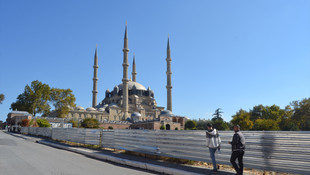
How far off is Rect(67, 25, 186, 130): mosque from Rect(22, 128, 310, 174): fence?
50192 mm

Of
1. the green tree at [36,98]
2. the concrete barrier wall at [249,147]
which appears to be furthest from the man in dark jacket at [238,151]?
the green tree at [36,98]

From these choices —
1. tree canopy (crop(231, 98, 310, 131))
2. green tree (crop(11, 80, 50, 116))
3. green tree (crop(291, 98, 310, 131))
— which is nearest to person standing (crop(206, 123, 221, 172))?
tree canopy (crop(231, 98, 310, 131))

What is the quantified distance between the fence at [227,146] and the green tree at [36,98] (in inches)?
1778

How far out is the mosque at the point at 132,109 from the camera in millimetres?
66125

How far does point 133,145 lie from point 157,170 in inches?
131

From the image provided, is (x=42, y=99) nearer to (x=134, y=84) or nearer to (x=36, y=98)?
(x=36, y=98)

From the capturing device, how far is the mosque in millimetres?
66125

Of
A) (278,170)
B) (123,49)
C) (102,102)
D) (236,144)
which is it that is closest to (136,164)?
(236,144)

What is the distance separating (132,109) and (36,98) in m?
33.8

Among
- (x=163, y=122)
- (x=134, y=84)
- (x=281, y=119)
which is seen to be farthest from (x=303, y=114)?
(x=134, y=84)

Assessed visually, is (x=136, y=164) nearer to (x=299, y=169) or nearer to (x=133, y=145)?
(x=133, y=145)

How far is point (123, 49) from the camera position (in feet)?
227

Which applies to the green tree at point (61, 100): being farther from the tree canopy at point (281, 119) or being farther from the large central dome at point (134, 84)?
the tree canopy at point (281, 119)

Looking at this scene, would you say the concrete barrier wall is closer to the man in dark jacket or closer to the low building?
the man in dark jacket
